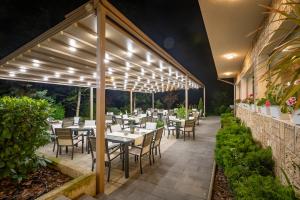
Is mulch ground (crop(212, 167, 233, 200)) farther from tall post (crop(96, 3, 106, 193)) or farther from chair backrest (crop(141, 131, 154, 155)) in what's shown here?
tall post (crop(96, 3, 106, 193))

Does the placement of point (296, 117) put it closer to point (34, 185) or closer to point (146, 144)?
point (146, 144)

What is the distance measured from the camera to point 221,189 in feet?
10.0

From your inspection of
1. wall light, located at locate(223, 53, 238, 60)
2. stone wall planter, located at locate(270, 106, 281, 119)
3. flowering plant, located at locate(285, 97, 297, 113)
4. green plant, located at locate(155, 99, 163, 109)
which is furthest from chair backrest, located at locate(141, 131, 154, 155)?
green plant, located at locate(155, 99, 163, 109)

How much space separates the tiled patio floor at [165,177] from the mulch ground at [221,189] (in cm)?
→ 16

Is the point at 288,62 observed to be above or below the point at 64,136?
above

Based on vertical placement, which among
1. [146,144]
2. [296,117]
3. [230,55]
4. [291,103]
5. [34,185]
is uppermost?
[230,55]

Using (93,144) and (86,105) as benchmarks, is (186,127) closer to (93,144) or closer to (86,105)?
(93,144)

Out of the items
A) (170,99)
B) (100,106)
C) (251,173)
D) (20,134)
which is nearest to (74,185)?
(20,134)

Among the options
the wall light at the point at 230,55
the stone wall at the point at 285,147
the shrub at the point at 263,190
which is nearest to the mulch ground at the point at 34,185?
the shrub at the point at 263,190

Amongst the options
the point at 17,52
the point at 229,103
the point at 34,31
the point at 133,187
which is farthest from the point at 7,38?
the point at 229,103

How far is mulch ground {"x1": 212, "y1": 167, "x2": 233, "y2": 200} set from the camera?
2.77 meters

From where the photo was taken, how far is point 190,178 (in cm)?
355

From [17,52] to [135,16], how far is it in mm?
10770

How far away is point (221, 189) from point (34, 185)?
9.73ft
